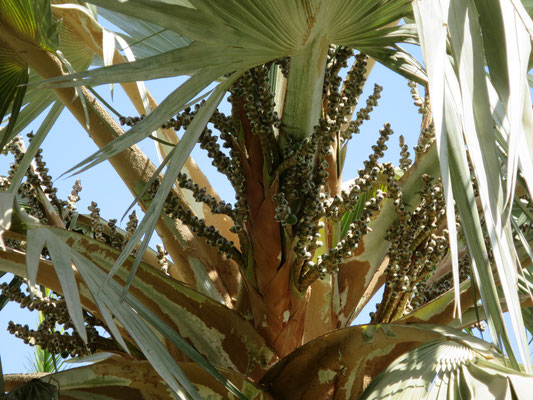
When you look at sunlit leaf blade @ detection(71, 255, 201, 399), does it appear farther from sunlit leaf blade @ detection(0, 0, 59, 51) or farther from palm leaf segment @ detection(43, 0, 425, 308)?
sunlit leaf blade @ detection(0, 0, 59, 51)

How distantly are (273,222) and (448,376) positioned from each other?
0.53m

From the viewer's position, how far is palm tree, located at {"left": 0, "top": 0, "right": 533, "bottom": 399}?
3.86 feet

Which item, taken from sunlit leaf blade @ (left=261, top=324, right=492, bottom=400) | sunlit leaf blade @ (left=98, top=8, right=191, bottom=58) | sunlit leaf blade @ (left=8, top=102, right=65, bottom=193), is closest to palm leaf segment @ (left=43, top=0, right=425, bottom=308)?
sunlit leaf blade @ (left=8, top=102, right=65, bottom=193)

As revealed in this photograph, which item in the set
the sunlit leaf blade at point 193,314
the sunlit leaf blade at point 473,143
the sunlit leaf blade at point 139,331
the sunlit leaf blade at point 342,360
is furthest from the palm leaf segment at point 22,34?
the sunlit leaf blade at point 473,143

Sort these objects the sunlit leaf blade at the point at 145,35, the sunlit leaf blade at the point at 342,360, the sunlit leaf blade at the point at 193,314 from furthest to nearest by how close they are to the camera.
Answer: the sunlit leaf blade at the point at 145,35 → the sunlit leaf blade at the point at 193,314 → the sunlit leaf blade at the point at 342,360

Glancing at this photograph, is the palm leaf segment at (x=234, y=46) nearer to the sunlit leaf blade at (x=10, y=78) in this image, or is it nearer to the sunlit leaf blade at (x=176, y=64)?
the sunlit leaf blade at (x=176, y=64)

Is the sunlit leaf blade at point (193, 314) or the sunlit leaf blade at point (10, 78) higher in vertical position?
the sunlit leaf blade at point (10, 78)

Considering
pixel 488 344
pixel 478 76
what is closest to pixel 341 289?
pixel 488 344

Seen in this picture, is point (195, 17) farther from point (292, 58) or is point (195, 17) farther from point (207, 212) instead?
point (207, 212)

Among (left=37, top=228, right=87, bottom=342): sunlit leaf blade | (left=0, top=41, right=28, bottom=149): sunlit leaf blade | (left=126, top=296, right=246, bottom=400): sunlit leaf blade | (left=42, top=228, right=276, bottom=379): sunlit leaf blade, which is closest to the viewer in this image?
(left=37, top=228, right=87, bottom=342): sunlit leaf blade

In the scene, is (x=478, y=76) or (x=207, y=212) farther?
(x=207, y=212)

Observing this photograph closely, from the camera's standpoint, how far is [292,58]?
1571mm

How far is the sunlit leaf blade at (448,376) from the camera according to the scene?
1174mm

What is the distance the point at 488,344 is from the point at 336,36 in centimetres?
71
